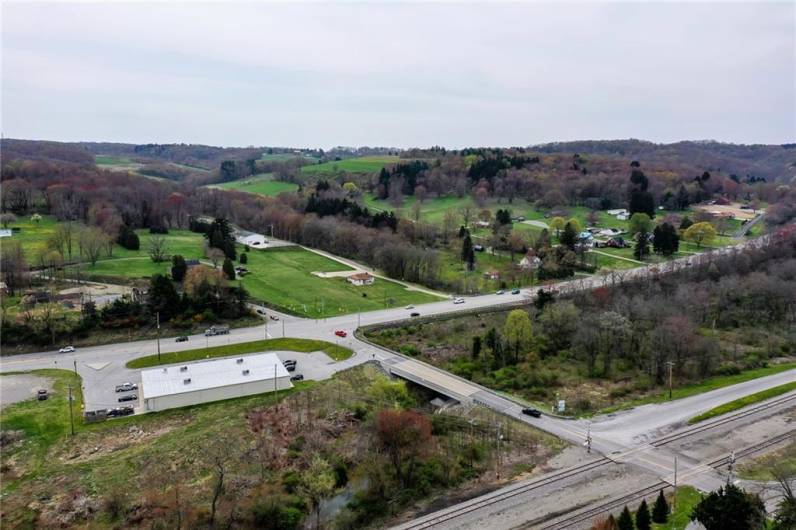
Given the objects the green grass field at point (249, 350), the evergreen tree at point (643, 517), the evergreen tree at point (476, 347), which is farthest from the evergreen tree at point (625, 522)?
the green grass field at point (249, 350)

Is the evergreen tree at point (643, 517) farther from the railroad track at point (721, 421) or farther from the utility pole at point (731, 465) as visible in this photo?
the railroad track at point (721, 421)

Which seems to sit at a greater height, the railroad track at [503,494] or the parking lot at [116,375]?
the parking lot at [116,375]

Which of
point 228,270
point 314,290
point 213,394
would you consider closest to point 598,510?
point 213,394

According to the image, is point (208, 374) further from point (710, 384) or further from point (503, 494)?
point (710, 384)

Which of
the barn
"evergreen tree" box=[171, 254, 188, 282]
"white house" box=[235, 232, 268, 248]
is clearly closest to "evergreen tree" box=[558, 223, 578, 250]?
"white house" box=[235, 232, 268, 248]

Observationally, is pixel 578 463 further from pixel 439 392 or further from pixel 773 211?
pixel 773 211

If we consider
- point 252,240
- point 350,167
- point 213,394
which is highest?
point 350,167
